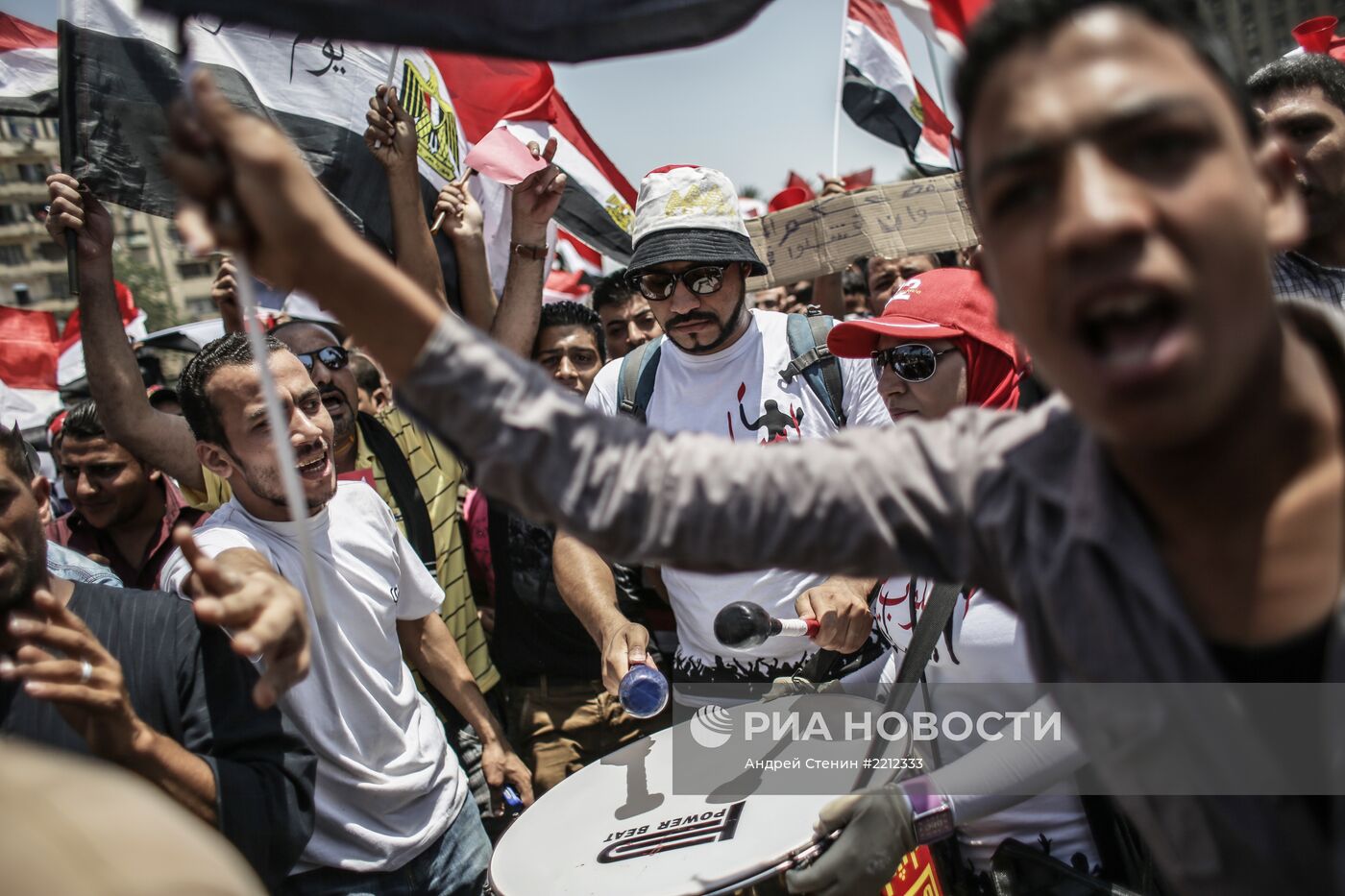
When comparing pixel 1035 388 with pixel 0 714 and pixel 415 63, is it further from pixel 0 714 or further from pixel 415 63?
pixel 415 63

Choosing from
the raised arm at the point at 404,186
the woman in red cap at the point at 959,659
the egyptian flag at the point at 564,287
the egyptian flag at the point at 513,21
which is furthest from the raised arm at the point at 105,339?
the egyptian flag at the point at 564,287

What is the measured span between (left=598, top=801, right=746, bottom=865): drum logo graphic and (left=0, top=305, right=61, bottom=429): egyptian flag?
20.6 ft

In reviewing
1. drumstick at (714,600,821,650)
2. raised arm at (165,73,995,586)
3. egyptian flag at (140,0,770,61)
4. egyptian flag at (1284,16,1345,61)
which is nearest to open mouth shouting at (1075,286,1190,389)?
raised arm at (165,73,995,586)

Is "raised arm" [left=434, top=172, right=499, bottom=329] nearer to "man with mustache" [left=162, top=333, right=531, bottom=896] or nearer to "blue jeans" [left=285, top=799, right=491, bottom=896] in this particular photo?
"man with mustache" [left=162, top=333, right=531, bottom=896]

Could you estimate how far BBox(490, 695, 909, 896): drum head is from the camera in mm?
2102

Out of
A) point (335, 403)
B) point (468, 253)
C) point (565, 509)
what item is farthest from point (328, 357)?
point (565, 509)

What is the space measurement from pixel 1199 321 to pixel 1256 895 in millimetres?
612

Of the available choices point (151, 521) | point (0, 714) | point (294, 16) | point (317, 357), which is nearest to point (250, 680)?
point (0, 714)

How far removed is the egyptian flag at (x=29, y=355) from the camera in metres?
6.97

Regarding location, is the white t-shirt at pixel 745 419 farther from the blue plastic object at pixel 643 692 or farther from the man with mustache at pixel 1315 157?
the man with mustache at pixel 1315 157

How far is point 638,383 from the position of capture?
3.61 metres

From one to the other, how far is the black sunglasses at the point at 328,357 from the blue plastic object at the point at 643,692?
2.05 metres

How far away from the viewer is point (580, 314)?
16.3ft

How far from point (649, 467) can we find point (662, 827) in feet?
4.63
